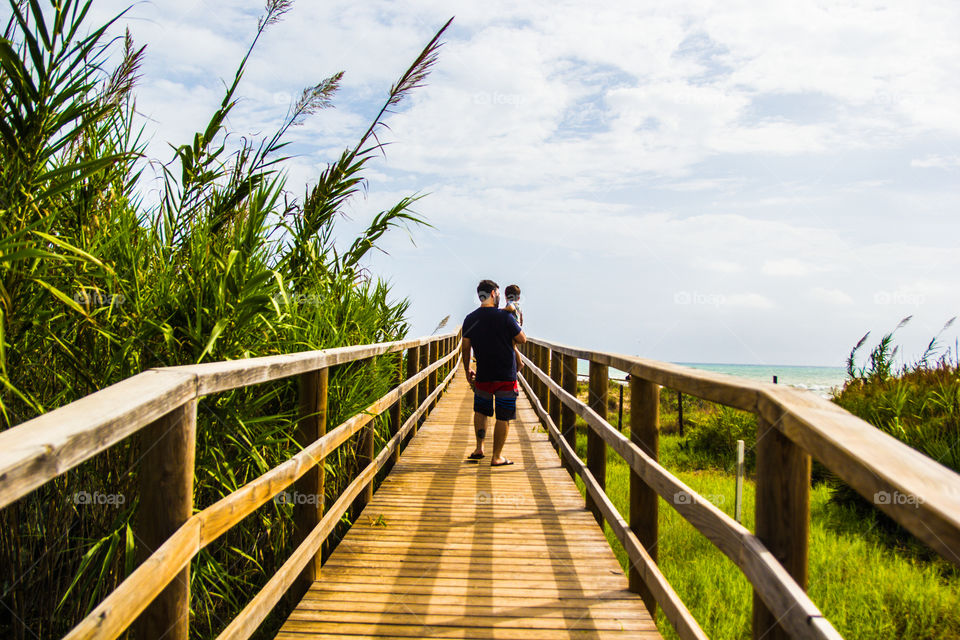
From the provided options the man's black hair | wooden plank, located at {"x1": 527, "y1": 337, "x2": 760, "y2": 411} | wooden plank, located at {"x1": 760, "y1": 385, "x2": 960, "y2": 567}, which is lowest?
wooden plank, located at {"x1": 760, "y1": 385, "x2": 960, "y2": 567}

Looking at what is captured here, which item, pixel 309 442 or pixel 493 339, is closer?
pixel 309 442

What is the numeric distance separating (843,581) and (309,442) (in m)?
3.84

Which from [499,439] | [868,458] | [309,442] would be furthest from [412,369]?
[868,458]

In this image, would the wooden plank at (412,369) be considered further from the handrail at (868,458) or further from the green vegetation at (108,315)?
the handrail at (868,458)

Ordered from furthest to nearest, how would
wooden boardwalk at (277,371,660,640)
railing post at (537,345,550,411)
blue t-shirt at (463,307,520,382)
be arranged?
railing post at (537,345,550,411) < blue t-shirt at (463,307,520,382) < wooden boardwalk at (277,371,660,640)

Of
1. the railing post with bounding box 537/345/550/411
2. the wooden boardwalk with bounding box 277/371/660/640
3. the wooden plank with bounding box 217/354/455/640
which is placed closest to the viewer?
the wooden plank with bounding box 217/354/455/640

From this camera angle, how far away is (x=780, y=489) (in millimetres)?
1667

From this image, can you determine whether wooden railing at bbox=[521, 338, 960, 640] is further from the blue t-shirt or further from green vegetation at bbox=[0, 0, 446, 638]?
the blue t-shirt

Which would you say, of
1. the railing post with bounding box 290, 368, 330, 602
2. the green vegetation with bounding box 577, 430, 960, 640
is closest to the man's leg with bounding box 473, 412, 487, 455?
the green vegetation with bounding box 577, 430, 960, 640

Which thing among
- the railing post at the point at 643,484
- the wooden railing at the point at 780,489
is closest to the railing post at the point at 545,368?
the railing post at the point at 643,484

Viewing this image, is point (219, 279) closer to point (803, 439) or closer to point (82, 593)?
point (82, 593)

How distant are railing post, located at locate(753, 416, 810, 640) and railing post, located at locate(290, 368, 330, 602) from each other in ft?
6.47

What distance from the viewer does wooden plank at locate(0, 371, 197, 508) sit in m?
0.96

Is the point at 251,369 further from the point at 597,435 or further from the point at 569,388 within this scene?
the point at 569,388
